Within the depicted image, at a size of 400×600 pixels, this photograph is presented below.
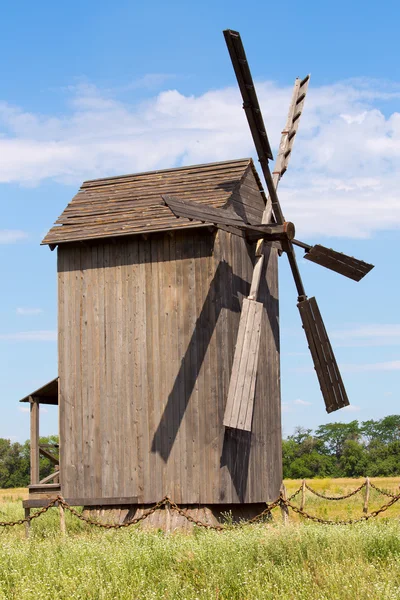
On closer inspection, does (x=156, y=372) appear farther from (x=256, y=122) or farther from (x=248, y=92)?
(x=248, y=92)

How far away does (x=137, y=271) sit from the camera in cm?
1889

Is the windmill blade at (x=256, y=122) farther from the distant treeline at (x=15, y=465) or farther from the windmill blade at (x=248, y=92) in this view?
the distant treeline at (x=15, y=465)

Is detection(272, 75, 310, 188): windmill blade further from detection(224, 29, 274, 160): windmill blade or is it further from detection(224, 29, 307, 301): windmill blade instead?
detection(224, 29, 274, 160): windmill blade

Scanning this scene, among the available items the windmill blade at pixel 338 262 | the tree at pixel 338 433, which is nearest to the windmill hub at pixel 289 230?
the windmill blade at pixel 338 262

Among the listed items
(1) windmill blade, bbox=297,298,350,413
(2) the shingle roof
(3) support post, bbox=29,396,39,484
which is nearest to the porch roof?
(3) support post, bbox=29,396,39,484

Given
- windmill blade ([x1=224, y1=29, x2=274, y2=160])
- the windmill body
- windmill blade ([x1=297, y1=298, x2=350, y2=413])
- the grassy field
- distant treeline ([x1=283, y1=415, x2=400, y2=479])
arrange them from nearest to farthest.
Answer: the grassy field, windmill blade ([x1=224, y1=29, x2=274, y2=160]), the windmill body, windmill blade ([x1=297, y1=298, x2=350, y2=413]), distant treeline ([x1=283, y1=415, x2=400, y2=479])

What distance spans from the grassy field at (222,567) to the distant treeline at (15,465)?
149 ft

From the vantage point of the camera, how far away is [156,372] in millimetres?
18438

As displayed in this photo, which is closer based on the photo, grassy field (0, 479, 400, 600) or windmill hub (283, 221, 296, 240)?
grassy field (0, 479, 400, 600)

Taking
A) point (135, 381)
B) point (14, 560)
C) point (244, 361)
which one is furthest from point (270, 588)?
point (135, 381)

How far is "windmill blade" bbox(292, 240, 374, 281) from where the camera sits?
819 inches

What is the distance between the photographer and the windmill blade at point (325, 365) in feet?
68.7

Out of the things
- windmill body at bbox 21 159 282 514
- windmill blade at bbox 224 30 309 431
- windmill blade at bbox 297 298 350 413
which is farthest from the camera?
windmill blade at bbox 297 298 350 413

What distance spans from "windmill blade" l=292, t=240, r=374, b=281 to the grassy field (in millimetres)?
8212
